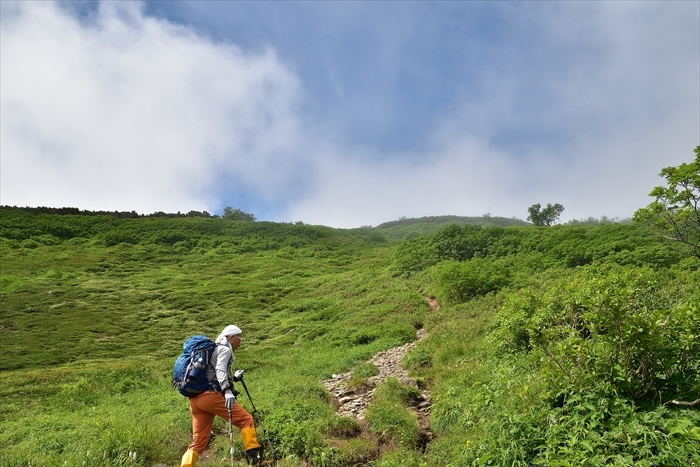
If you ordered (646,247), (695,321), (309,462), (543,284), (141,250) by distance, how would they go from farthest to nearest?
(141,250) → (646,247) → (543,284) → (309,462) → (695,321)

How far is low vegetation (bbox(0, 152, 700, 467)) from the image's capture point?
5508mm

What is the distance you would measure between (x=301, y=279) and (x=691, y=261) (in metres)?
37.6

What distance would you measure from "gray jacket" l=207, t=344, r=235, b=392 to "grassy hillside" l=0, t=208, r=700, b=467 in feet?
5.91

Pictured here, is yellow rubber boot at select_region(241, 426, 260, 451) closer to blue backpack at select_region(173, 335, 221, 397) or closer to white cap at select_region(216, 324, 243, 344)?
blue backpack at select_region(173, 335, 221, 397)

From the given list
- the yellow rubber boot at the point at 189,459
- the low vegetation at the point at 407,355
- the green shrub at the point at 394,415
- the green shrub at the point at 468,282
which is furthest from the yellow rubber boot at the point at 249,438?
the green shrub at the point at 468,282

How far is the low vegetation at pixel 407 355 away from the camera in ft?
18.1

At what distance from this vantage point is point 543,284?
1956cm

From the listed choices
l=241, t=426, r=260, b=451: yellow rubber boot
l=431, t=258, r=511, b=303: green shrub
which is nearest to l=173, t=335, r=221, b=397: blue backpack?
l=241, t=426, r=260, b=451: yellow rubber boot

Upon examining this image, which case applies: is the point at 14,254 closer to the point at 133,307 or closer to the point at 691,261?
the point at 133,307

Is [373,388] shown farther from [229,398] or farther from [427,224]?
[427,224]

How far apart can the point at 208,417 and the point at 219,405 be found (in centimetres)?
33

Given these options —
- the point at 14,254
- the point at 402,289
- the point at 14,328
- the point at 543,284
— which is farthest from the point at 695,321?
the point at 14,254

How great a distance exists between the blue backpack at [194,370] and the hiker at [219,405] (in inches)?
3.4

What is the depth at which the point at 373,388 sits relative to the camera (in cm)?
1220
